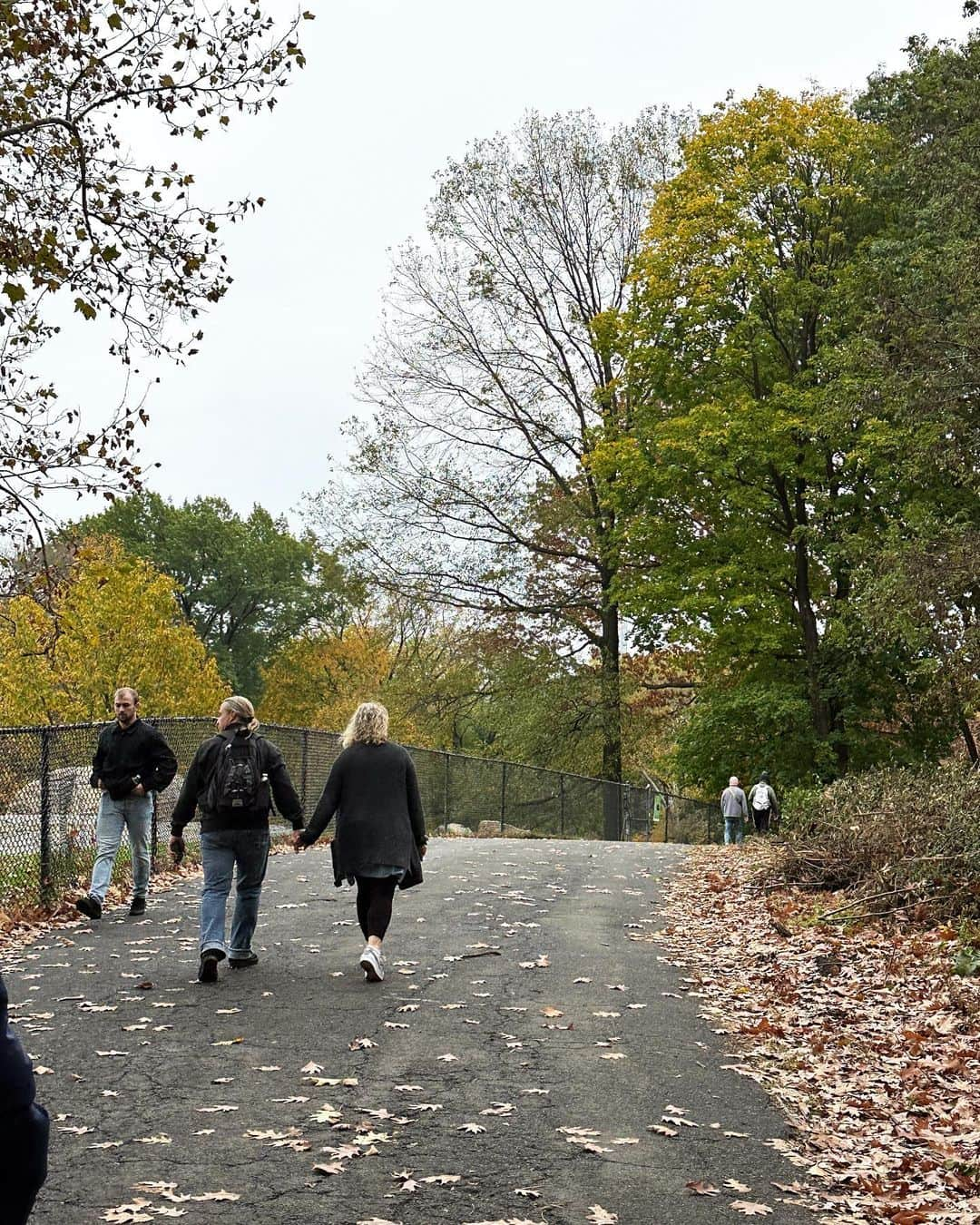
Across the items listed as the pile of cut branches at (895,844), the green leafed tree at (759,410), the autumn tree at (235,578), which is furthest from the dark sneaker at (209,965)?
the autumn tree at (235,578)

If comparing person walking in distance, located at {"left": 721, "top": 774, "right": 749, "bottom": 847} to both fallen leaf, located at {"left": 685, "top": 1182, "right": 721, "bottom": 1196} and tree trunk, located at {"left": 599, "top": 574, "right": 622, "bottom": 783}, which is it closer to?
tree trunk, located at {"left": 599, "top": 574, "right": 622, "bottom": 783}

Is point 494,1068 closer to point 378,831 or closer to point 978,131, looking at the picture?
point 378,831

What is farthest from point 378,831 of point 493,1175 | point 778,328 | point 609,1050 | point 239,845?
point 778,328

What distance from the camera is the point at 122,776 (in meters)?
11.1

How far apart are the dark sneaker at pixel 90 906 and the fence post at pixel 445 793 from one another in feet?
56.3

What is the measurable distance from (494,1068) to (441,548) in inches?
1208

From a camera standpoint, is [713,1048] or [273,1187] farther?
[713,1048]

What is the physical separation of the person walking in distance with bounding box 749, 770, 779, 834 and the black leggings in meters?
18.4

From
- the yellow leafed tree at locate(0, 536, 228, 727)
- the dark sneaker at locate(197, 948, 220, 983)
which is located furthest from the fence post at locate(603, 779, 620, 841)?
the dark sneaker at locate(197, 948, 220, 983)

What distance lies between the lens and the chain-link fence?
11.7 meters

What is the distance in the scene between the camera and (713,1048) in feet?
24.8

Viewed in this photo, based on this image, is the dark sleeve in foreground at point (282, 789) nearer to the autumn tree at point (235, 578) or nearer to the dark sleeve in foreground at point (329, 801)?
the dark sleeve in foreground at point (329, 801)

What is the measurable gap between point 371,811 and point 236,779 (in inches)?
38.2

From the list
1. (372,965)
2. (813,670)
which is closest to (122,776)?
(372,965)
